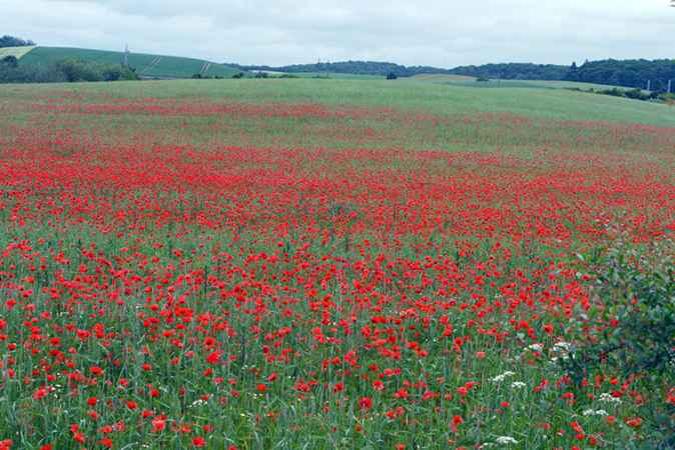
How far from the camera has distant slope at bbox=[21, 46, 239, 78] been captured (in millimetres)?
98838

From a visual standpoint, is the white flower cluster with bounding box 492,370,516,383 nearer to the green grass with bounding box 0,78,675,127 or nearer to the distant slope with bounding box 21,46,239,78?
the green grass with bounding box 0,78,675,127

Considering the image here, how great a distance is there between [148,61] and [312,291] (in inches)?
4454

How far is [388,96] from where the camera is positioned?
4784 centimetres

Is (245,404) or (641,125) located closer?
(245,404)

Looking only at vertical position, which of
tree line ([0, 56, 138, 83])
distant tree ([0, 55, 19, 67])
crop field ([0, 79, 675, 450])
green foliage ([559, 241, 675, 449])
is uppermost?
distant tree ([0, 55, 19, 67])

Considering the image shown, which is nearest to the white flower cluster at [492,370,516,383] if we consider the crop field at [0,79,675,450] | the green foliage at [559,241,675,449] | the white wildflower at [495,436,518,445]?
the crop field at [0,79,675,450]

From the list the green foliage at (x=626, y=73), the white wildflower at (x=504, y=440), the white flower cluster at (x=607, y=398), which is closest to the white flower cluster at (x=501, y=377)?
the white flower cluster at (x=607, y=398)

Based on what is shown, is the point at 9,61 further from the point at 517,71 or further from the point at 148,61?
the point at 517,71

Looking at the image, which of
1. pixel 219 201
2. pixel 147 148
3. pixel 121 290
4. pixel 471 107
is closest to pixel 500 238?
pixel 219 201

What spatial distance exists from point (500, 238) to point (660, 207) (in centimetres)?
626

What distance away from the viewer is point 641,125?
43250 millimetres

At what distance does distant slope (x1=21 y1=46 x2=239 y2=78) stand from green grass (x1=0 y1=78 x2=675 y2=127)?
4736 centimetres

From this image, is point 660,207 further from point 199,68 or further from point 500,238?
point 199,68

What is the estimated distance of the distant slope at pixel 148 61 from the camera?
98.8 meters
